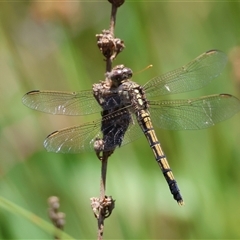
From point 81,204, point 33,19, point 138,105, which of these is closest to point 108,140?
point 138,105

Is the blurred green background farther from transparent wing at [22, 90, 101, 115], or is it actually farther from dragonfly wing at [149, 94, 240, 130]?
transparent wing at [22, 90, 101, 115]

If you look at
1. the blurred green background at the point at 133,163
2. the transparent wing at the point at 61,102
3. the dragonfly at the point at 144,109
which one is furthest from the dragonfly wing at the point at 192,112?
the transparent wing at the point at 61,102

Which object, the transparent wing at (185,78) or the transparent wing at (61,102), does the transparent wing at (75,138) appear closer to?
the transparent wing at (61,102)

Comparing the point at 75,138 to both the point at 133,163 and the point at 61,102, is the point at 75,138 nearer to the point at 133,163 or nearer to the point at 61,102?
the point at 61,102

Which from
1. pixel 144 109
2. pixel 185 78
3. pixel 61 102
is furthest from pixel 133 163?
pixel 61 102

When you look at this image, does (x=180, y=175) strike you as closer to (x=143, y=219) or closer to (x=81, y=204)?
(x=143, y=219)

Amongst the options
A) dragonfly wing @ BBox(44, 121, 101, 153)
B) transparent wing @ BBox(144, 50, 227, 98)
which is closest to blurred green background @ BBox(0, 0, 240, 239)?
transparent wing @ BBox(144, 50, 227, 98)

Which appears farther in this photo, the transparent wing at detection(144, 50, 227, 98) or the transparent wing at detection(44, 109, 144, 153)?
the transparent wing at detection(144, 50, 227, 98)
